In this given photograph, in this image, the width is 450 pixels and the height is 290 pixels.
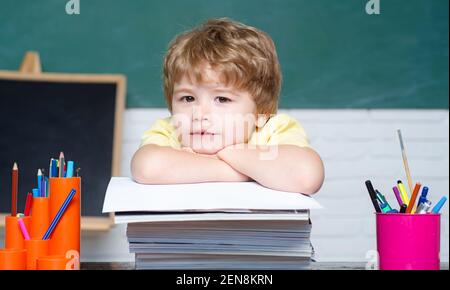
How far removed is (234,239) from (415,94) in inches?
62.5

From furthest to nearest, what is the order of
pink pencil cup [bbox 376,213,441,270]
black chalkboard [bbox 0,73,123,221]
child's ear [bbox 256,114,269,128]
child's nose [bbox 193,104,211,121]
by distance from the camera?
black chalkboard [bbox 0,73,123,221] → child's ear [bbox 256,114,269,128] → child's nose [bbox 193,104,211,121] → pink pencil cup [bbox 376,213,441,270]

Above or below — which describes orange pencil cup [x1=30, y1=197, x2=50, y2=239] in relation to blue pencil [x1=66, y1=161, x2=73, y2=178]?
below

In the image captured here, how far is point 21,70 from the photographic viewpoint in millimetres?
1991

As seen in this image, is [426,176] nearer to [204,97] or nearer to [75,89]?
[75,89]

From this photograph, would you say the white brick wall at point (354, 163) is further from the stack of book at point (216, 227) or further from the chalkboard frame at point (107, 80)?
the stack of book at point (216, 227)

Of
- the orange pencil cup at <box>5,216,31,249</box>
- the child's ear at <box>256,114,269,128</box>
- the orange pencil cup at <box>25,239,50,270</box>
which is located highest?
the child's ear at <box>256,114,269,128</box>

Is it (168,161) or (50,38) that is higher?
(50,38)

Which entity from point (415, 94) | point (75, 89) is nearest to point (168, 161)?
point (75, 89)

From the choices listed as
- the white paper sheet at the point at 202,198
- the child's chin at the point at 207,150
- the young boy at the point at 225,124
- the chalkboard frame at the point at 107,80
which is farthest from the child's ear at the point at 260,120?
the chalkboard frame at the point at 107,80

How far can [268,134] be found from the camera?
0.97 meters

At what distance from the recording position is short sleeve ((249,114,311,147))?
911 millimetres

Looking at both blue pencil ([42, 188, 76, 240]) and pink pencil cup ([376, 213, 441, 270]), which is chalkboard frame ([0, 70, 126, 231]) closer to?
blue pencil ([42, 188, 76, 240])

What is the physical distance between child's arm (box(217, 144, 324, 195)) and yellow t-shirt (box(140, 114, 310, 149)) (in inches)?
2.9

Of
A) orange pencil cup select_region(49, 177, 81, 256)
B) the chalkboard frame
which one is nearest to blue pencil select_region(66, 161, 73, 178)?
orange pencil cup select_region(49, 177, 81, 256)
